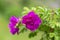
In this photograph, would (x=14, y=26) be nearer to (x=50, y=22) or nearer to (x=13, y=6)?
(x=50, y=22)

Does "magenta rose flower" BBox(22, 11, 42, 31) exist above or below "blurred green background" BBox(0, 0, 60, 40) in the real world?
below

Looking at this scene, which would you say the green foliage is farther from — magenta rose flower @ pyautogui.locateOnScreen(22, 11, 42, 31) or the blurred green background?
the blurred green background

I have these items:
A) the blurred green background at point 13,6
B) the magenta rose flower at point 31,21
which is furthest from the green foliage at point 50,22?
the blurred green background at point 13,6

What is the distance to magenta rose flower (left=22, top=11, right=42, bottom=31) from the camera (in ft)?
3.92

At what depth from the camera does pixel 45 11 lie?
1250 millimetres

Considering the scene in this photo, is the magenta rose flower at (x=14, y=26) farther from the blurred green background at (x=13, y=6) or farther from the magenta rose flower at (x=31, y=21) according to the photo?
the blurred green background at (x=13, y=6)

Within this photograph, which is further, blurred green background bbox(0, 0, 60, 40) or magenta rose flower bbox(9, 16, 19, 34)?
blurred green background bbox(0, 0, 60, 40)

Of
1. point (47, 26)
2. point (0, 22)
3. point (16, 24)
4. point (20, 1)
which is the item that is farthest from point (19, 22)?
point (20, 1)

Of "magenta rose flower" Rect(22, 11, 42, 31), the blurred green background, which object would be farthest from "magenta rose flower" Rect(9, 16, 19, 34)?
the blurred green background

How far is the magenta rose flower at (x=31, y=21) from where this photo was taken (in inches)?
47.0

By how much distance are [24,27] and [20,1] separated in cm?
349

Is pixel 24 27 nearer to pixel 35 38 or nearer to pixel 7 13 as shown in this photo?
pixel 35 38

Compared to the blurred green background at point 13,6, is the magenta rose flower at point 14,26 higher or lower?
lower

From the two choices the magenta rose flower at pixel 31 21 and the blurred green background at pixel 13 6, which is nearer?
the magenta rose flower at pixel 31 21
